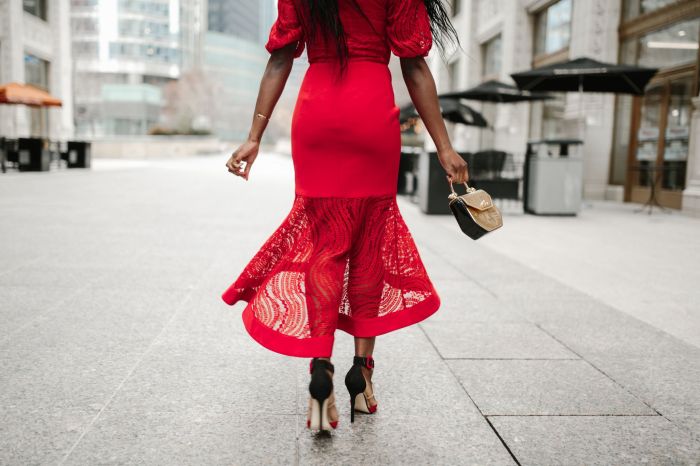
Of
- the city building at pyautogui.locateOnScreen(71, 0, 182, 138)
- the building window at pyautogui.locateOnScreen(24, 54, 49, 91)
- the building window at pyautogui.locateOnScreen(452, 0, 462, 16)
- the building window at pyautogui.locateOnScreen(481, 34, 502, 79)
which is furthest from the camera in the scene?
the city building at pyautogui.locateOnScreen(71, 0, 182, 138)

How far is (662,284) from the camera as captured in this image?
5535 millimetres

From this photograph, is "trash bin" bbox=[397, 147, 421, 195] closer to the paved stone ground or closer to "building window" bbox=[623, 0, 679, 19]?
"building window" bbox=[623, 0, 679, 19]

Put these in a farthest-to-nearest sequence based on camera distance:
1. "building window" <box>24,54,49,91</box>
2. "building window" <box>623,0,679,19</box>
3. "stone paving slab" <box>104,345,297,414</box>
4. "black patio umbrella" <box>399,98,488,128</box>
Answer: "building window" <box>24,54,49,91</box>
"black patio umbrella" <box>399,98,488,128</box>
"building window" <box>623,0,679,19</box>
"stone paving slab" <box>104,345,297,414</box>

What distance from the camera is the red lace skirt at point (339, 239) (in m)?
2.48

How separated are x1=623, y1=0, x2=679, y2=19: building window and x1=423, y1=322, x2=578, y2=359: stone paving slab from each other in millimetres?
10917

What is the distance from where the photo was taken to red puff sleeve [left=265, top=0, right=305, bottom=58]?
8.21ft

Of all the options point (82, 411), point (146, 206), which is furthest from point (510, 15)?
point (82, 411)

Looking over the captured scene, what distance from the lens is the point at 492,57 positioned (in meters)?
23.1

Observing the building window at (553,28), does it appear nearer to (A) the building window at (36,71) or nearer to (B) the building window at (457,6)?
(B) the building window at (457,6)

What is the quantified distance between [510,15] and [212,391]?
18.6 m

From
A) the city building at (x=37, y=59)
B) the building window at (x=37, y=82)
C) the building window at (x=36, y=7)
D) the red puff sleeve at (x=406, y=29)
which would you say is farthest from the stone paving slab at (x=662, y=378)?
the building window at (x=36, y=7)

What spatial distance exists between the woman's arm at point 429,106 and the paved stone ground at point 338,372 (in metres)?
1.03

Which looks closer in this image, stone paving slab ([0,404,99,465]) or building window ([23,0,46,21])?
stone paving slab ([0,404,99,465])

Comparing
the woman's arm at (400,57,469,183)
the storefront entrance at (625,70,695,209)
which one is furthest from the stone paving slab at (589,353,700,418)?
the storefront entrance at (625,70,695,209)
